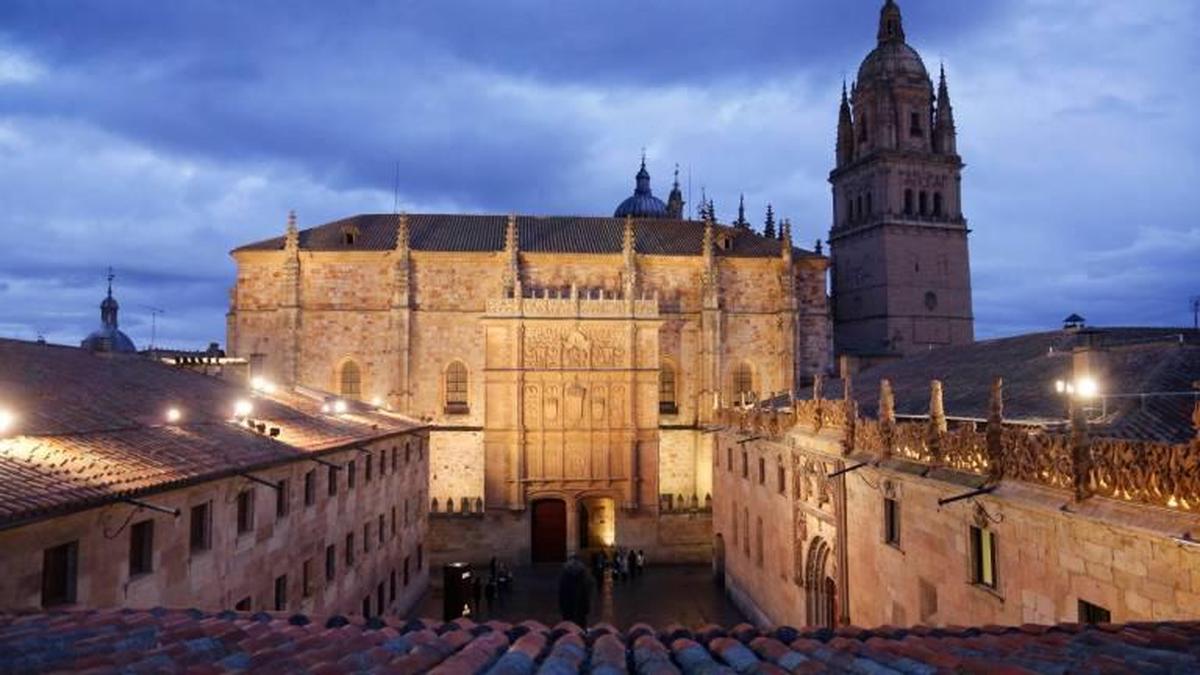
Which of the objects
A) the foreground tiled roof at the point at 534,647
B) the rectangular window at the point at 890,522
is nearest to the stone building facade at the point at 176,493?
the foreground tiled roof at the point at 534,647

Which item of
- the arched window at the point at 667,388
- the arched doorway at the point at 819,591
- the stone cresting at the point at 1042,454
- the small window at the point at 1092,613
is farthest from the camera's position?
the arched window at the point at 667,388

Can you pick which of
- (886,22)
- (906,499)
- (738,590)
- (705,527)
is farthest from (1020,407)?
(886,22)

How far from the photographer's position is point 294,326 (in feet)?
147

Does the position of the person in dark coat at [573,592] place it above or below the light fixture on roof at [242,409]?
below

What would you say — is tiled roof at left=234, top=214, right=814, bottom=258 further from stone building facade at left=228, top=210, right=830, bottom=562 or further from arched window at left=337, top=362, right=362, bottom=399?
arched window at left=337, top=362, right=362, bottom=399

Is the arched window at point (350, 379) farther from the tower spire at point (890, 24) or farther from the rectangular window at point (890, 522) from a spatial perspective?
→ the tower spire at point (890, 24)

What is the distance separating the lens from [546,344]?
40938 mm

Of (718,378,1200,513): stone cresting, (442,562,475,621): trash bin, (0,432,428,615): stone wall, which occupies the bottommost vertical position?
(442,562,475,621): trash bin

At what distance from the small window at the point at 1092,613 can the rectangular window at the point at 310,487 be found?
53.3ft

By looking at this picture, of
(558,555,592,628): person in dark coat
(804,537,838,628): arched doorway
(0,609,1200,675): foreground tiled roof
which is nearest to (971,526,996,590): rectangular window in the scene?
(0,609,1200,675): foreground tiled roof

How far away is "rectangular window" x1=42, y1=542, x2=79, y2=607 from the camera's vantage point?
10375 millimetres

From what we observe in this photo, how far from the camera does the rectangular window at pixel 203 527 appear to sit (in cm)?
1419

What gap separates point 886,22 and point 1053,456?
195 ft

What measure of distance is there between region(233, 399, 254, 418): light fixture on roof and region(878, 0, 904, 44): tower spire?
55852mm
